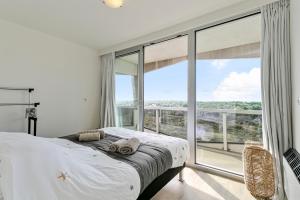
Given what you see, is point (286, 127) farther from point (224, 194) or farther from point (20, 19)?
point (20, 19)

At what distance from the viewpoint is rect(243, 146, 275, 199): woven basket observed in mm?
1854

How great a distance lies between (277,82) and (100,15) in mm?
2656

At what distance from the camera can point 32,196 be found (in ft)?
3.29

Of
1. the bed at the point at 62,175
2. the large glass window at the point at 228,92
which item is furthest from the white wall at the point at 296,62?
the bed at the point at 62,175

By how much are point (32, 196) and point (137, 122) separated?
287 centimetres

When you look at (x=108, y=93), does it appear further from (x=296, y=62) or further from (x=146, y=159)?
(x=296, y=62)

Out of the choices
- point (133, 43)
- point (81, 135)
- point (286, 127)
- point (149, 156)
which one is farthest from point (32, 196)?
point (133, 43)

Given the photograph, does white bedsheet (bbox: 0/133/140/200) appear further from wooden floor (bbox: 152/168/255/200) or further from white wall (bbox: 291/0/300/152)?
white wall (bbox: 291/0/300/152)

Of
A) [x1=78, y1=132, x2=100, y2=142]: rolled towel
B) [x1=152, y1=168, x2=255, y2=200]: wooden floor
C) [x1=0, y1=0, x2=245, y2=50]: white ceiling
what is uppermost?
[x1=0, y1=0, x2=245, y2=50]: white ceiling

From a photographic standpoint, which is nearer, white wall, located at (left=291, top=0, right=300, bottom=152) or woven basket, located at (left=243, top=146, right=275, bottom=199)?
white wall, located at (left=291, top=0, right=300, bottom=152)

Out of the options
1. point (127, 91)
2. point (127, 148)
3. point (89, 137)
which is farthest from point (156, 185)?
point (127, 91)

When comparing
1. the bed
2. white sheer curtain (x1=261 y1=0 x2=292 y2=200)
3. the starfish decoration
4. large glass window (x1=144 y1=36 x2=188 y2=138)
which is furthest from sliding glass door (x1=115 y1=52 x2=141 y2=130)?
the starfish decoration

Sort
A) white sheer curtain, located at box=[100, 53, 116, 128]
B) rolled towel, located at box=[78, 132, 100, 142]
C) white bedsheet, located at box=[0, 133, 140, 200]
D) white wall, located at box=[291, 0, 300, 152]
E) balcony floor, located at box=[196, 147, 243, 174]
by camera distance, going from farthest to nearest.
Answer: white sheer curtain, located at box=[100, 53, 116, 128]
balcony floor, located at box=[196, 147, 243, 174]
rolled towel, located at box=[78, 132, 100, 142]
white wall, located at box=[291, 0, 300, 152]
white bedsheet, located at box=[0, 133, 140, 200]

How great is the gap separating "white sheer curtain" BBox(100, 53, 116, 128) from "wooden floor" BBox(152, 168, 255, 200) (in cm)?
220
